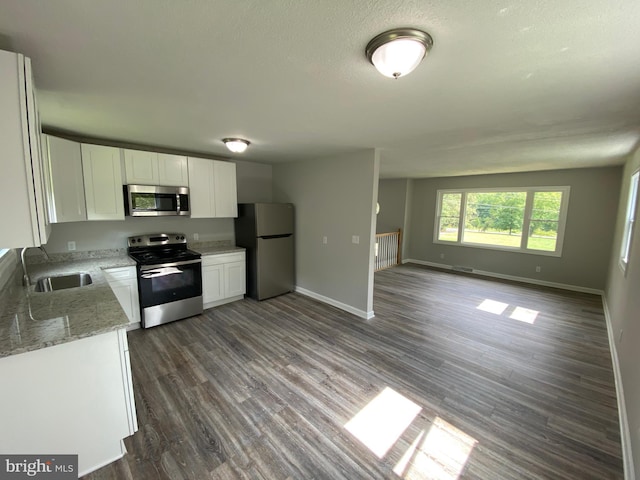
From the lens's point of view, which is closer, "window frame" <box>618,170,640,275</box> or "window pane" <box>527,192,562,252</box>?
"window frame" <box>618,170,640,275</box>

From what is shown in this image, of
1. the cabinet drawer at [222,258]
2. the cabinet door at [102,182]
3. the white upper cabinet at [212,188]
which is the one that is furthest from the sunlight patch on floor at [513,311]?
the cabinet door at [102,182]

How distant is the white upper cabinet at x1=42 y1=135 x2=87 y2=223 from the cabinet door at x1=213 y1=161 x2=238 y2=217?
162cm

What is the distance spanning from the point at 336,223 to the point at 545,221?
4.88 meters

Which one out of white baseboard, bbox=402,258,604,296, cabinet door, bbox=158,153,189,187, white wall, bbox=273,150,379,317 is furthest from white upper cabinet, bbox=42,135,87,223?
white baseboard, bbox=402,258,604,296

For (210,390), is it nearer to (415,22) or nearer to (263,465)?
(263,465)

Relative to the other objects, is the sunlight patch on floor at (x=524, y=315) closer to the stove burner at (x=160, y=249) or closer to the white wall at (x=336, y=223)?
the white wall at (x=336, y=223)

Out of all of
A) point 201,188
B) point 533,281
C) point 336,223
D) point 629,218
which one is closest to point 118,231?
point 201,188

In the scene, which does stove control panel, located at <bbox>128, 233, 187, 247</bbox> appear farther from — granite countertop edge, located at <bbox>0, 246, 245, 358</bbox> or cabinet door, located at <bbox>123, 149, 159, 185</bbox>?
granite countertop edge, located at <bbox>0, 246, 245, 358</bbox>

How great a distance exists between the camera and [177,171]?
12.4ft

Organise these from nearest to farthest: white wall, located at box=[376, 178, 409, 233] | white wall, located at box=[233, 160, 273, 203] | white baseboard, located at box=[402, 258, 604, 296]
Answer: white wall, located at box=[233, 160, 273, 203] < white baseboard, located at box=[402, 258, 604, 296] < white wall, located at box=[376, 178, 409, 233]

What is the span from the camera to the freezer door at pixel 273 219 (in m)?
4.32

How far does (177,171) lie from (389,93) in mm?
3234

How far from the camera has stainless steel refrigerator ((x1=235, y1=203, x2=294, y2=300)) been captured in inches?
171

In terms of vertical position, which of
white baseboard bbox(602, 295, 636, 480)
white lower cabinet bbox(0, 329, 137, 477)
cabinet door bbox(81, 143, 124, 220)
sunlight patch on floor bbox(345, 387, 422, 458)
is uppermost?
cabinet door bbox(81, 143, 124, 220)
